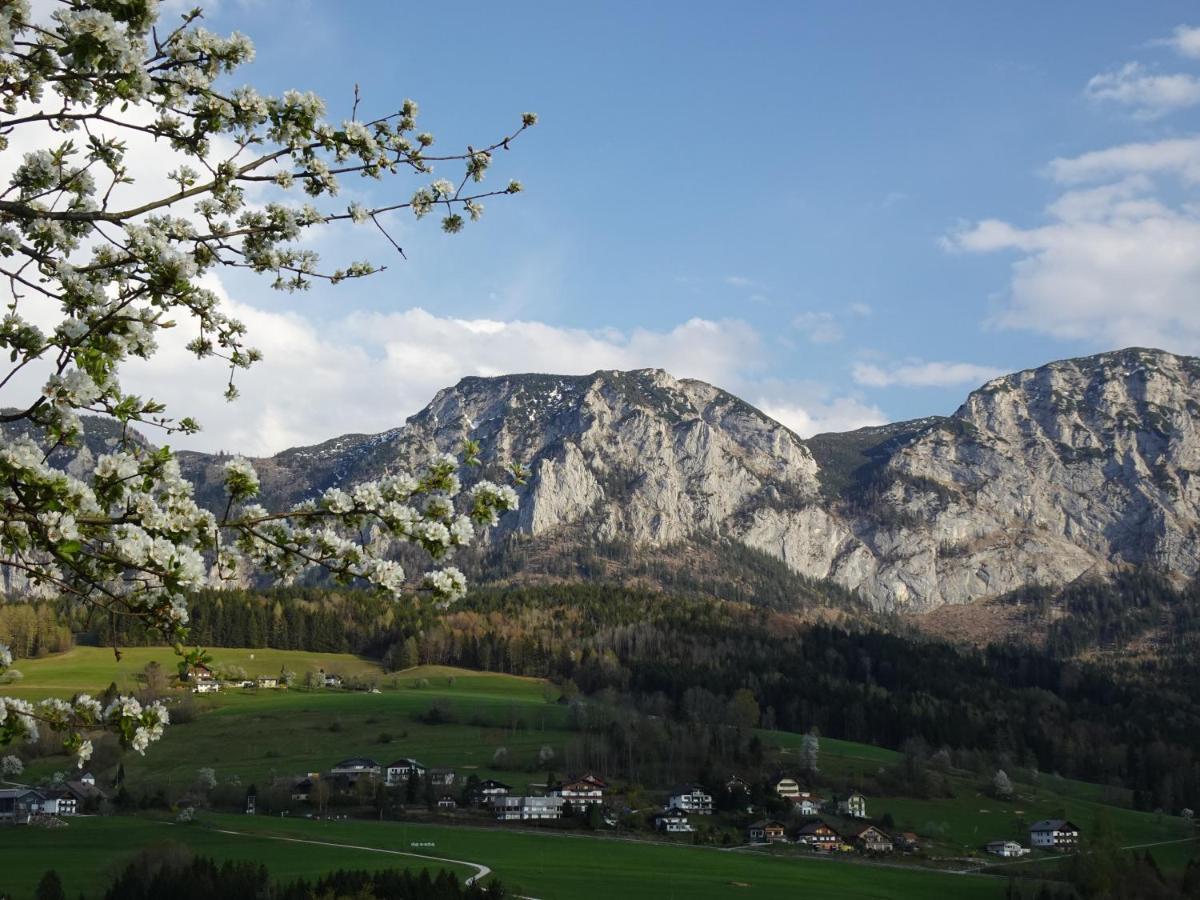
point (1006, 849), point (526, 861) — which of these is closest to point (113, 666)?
point (526, 861)

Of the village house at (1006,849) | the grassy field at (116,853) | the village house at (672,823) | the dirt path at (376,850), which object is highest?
the grassy field at (116,853)

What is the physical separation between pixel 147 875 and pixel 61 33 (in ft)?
217

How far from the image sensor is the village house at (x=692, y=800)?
112875 mm

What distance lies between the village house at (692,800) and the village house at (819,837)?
13.3 metres

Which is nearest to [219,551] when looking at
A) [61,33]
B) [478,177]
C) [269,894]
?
[61,33]

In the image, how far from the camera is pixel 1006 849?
101000 millimetres

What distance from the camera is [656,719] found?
5605 inches

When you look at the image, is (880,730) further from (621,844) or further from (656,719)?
(621,844)

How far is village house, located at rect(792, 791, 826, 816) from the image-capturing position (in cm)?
11421

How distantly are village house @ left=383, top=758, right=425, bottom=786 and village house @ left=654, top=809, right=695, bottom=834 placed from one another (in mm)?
24624

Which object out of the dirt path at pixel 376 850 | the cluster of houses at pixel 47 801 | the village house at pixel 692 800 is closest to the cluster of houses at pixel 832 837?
the village house at pixel 692 800

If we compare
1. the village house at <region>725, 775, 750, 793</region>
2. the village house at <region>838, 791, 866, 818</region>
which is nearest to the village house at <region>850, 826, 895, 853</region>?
the village house at <region>838, 791, 866, 818</region>

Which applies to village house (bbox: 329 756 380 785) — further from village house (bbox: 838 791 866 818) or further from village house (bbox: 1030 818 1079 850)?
village house (bbox: 1030 818 1079 850)

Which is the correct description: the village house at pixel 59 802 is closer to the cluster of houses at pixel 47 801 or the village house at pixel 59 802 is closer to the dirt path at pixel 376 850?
the cluster of houses at pixel 47 801
